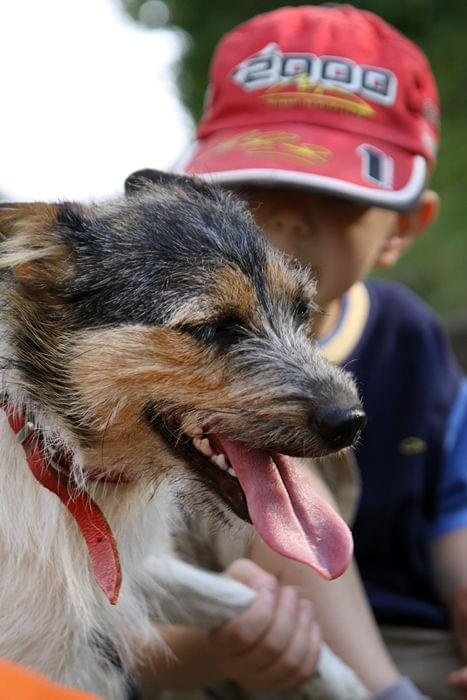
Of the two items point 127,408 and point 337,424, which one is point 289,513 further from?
point 127,408

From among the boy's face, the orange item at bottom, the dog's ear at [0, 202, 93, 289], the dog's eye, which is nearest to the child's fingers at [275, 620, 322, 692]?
the dog's eye

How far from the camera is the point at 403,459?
3.37 metres

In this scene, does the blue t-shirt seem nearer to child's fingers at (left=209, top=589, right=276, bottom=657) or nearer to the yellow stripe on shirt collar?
the yellow stripe on shirt collar

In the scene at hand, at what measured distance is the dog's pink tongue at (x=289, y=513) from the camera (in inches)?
81.1

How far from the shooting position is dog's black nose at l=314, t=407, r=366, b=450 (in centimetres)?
206

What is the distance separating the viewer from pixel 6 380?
2207 mm

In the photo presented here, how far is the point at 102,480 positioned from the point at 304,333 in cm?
62

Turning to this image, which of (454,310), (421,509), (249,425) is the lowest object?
(454,310)

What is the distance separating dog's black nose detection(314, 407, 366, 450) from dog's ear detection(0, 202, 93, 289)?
0.67m

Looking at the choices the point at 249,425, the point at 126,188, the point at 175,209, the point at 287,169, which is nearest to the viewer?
the point at 249,425

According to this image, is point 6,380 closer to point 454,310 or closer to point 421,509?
point 421,509

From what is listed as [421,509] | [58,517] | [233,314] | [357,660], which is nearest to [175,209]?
[233,314]

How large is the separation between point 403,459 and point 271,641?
3.22 ft

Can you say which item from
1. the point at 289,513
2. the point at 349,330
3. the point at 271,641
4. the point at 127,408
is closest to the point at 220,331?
the point at 127,408
